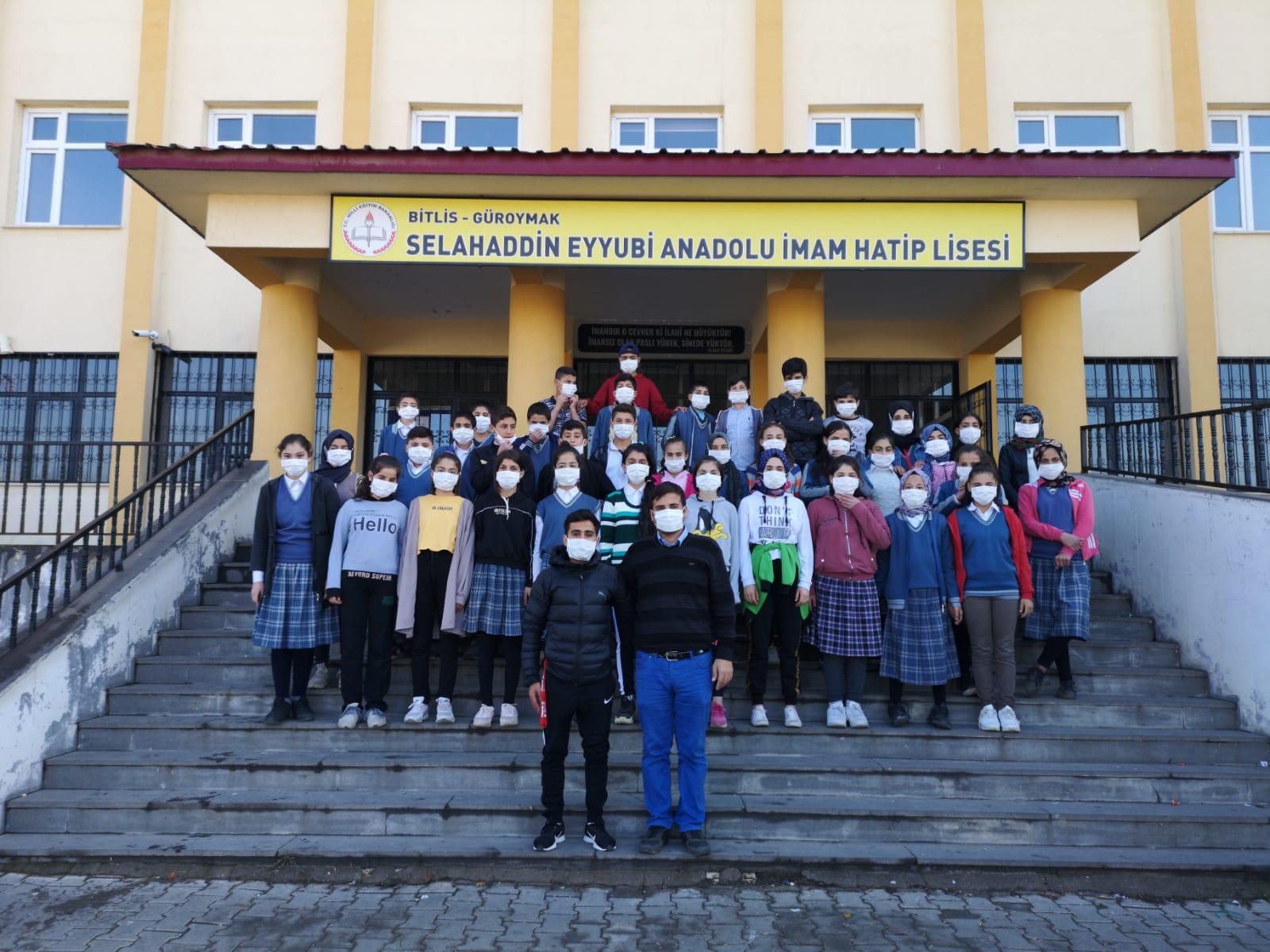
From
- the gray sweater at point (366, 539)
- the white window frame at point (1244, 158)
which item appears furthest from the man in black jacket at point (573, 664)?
the white window frame at point (1244, 158)

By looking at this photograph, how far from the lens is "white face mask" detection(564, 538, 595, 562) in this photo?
199 inches

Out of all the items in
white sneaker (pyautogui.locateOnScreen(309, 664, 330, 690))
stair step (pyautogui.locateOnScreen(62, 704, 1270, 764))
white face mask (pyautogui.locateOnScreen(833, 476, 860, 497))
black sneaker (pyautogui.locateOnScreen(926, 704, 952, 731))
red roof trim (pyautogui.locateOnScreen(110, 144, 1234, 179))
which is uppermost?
red roof trim (pyautogui.locateOnScreen(110, 144, 1234, 179))

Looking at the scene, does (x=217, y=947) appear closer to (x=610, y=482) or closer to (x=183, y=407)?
(x=610, y=482)

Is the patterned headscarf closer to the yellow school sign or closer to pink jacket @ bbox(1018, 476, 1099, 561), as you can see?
pink jacket @ bbox(1018, 476, 1099, 561)

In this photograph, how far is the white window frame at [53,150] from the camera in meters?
12.3

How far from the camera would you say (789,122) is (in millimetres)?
12258

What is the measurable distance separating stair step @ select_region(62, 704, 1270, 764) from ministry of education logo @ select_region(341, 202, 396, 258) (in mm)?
4665

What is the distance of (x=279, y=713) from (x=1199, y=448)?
7.14 m

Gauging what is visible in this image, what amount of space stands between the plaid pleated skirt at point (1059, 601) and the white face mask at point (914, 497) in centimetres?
96

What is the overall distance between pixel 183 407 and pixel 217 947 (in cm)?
947

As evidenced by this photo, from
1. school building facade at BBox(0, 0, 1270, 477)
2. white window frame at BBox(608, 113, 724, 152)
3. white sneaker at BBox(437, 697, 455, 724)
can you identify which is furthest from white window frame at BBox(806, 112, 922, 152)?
white sneaker at BBox(437, 697, 455, 724)

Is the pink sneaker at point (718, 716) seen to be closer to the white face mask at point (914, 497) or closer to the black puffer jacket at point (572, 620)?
the black puffer jacket at point (572, 620)

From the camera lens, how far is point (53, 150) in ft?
40.9

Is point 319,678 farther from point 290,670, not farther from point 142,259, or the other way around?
point 142,259
